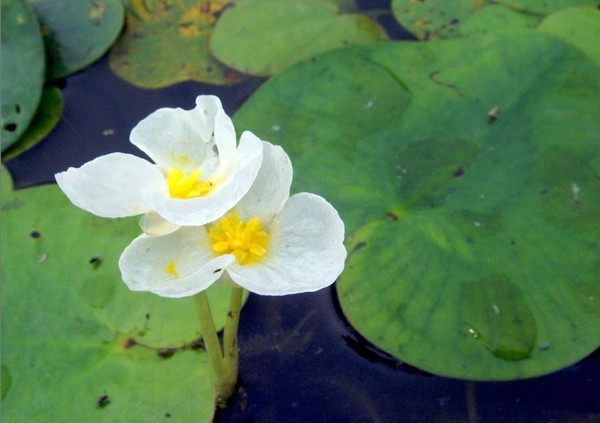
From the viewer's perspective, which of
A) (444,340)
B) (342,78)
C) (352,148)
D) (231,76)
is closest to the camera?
(444,340)

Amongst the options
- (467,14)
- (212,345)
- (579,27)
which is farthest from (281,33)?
(212,345)

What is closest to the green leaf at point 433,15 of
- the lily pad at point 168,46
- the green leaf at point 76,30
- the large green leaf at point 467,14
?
the large green leaf at point 467,14

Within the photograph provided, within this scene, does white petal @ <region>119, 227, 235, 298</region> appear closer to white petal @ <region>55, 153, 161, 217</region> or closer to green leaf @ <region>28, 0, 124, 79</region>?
white petal @ <region>55, 153, 161, 217</region>

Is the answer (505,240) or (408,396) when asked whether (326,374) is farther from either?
(505,240)

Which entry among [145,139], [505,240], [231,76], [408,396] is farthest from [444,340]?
[231,76]

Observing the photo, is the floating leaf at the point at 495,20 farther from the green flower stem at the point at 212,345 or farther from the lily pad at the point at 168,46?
the green flower stem at the point at 212,345

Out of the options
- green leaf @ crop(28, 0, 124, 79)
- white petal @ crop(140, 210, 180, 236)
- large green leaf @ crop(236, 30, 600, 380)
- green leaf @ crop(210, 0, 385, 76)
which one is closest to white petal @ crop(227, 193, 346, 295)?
white petal @ crop(140, 210, 180, 236)
